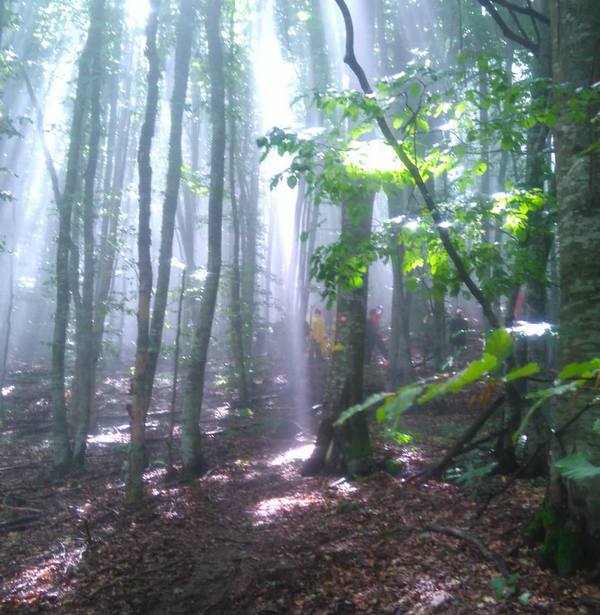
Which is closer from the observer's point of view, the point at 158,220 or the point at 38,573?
the point at 38,573

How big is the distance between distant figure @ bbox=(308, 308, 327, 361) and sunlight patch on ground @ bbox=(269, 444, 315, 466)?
783 centimetres

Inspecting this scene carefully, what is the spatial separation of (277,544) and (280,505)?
1.50 m

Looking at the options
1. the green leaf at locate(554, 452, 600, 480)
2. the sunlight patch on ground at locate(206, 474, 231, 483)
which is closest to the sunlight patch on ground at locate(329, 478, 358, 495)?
the sunlight patch on ground at locate(206, 474, 231, 483)

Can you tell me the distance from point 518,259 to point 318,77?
686 inches

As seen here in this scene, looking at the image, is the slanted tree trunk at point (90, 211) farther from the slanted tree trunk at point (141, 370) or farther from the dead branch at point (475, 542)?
the dead branch at point (475, 542)

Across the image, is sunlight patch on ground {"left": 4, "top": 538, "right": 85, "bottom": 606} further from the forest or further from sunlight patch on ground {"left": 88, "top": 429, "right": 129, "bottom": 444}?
sunlight patch on ground {"left": 88, "top": 429, "right": 129, "bottom": 444}

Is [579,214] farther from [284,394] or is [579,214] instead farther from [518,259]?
[284,394]

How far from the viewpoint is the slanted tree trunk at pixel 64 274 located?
40.2ft

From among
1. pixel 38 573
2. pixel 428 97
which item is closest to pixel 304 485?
pixel 38 573

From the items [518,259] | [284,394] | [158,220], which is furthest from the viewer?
[158,220]

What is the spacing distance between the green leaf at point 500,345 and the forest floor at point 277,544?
360cm

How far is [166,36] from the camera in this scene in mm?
16594

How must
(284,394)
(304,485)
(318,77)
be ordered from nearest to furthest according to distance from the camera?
(304,485), (284,394), (318,77)

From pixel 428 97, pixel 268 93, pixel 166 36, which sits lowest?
pixel 428 97
